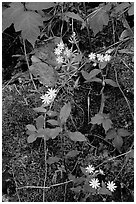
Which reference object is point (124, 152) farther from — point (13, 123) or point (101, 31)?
point (101, 31)

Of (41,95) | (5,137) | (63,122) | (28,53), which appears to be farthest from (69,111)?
(28,53)

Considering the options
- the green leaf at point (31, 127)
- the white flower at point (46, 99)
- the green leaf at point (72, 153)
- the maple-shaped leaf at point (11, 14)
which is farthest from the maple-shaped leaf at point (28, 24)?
the green leaf at point (72, 153)

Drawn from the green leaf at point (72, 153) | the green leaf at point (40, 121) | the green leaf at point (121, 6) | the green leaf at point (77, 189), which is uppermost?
the green leaf at point (121, 6)

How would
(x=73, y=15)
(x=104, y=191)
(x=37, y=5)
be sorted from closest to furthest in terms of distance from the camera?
(x=104, y=191) < (x=37, y=5) < (x=73, y=15)

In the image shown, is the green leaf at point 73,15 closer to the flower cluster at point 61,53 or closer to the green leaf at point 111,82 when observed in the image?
the flower cluster at point 61,53

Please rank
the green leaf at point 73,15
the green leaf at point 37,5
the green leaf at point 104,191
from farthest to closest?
1. the green leaf at point 73,15
2. the green leaf at point 37,5
3. the green leaf at point 104,191

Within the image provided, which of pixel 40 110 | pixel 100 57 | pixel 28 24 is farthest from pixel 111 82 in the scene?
pixel 28 24

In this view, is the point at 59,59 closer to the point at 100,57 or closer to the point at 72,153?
the point at 100,57
